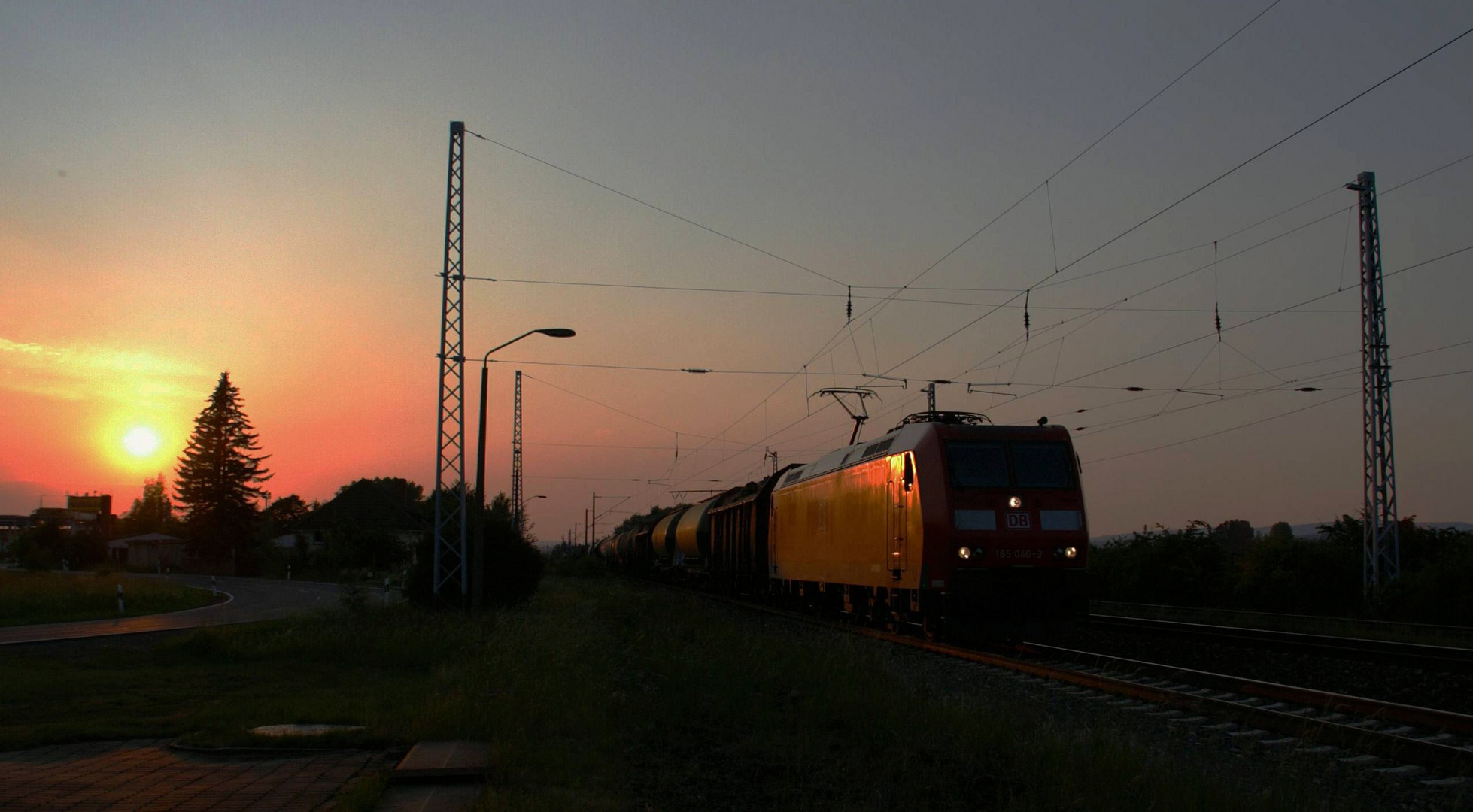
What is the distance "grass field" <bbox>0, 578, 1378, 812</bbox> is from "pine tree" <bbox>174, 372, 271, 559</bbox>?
207ft

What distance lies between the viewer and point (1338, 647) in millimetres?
15445

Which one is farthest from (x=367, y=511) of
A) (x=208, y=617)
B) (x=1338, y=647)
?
(x=1338, y=647)

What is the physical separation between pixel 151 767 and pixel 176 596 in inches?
1185

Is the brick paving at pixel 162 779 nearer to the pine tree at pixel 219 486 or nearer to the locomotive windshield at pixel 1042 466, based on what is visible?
the locomotive windshield at pixel 1042 466

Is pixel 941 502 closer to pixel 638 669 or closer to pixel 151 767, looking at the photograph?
pixel 638 669

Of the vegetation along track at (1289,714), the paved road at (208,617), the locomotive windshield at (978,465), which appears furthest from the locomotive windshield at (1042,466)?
the paved road at (208,617)

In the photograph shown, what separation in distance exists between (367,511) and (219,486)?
10.1 m

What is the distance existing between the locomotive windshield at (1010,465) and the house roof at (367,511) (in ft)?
200

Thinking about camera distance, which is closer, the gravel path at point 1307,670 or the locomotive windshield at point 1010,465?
the gravel path at point 1307,670

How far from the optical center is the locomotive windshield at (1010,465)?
53.4 ft

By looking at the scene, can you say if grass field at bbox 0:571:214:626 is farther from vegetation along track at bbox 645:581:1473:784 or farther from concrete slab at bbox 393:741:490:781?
vegetation along track at bbox 645:581:1473:784

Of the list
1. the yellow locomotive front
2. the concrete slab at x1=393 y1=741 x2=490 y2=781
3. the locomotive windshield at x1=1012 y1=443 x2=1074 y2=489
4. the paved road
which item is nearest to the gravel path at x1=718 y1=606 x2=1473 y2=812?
the yellow locomotive front

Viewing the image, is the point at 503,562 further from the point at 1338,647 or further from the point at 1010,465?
the point at 1338,647

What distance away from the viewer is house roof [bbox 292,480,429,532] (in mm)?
74625
